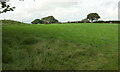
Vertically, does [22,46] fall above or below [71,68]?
above

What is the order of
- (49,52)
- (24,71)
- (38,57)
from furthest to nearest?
(49,52) → (38,57) → (24,71)

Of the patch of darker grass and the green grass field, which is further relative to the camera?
the patch of darker grass

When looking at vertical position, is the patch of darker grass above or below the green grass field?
above

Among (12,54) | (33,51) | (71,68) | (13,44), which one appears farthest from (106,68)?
(13,44)

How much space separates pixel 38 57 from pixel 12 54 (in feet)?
7.04

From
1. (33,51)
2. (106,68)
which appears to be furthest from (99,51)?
(33,51)

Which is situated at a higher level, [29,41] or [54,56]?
[29,41]

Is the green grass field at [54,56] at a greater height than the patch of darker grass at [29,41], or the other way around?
the patch of darker grass at [29,41]

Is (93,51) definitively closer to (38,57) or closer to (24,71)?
(38,57)

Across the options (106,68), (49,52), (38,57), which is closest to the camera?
(106,68)

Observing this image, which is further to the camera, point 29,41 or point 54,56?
point 29,41

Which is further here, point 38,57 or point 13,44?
point 13,44

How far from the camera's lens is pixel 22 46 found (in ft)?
44.8

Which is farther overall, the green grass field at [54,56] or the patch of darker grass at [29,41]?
the patch of darker grass at [29,41]
